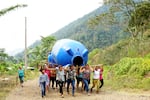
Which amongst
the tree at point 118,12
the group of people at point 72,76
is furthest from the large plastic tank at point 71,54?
the tree at point 118,12

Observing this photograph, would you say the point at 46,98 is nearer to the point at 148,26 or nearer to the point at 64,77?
the point at 64,77

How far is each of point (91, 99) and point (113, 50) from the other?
21628 mm

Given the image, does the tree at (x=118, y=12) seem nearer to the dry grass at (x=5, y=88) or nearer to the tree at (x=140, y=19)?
the tree at (x=140, y=19)

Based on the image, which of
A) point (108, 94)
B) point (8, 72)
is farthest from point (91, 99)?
point (8, 72)

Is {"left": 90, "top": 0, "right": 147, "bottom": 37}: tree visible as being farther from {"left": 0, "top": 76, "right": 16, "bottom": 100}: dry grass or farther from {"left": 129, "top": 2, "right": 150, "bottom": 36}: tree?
{"left": 0, "top": 76, "right": 16, "bottom": 100}: dry grass

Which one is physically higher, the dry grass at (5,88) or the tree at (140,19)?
the tree at (140,19)

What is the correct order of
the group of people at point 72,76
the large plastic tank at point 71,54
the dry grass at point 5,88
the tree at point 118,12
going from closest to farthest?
the group of people at point 72,76 → the dry grass at point 5,88 → the large plastic tank at point 71,54 → the tree at point 118,12

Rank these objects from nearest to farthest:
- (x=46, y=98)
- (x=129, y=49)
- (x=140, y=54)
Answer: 1. (x=46, y=98)
2. (x=140, y=54)
3. (x=129, y=49)

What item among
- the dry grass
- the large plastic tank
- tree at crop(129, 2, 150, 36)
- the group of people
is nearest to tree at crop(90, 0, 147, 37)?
tree at crop(129, 2, 150, 36)

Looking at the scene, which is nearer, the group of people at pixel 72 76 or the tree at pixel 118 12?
the group of people at pixel 72 76

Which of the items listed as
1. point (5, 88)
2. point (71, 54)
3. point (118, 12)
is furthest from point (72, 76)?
point (118, 12)

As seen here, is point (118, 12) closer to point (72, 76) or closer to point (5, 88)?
point (5, 88)

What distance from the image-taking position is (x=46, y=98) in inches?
719

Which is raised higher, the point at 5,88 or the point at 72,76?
the point at 72,76
